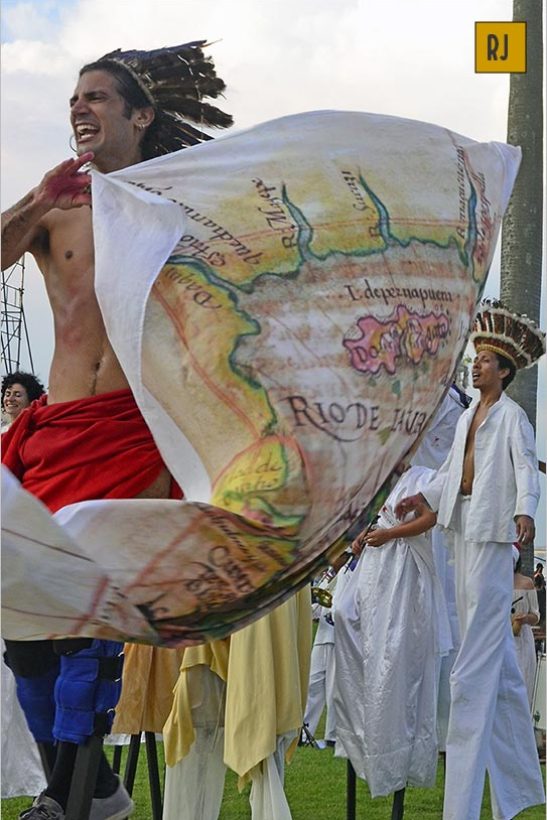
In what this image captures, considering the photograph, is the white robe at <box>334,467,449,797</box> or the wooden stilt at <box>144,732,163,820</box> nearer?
the wooden stilt at <box>144,732,163,820</box>

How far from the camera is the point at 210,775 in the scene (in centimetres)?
441

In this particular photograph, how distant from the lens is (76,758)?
347 cm

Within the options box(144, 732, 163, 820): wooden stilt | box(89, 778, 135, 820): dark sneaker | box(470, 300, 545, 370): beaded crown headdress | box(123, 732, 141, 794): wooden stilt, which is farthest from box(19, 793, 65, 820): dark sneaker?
box(470, 300, 545, 370): beaded crown headdress

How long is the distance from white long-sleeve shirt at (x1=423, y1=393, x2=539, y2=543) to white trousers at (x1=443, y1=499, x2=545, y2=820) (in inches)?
2.7

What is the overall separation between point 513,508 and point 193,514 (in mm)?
2889

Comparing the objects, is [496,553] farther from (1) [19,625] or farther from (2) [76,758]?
(1) [19,625]

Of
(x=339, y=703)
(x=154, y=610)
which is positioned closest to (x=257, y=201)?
(x=154, y=610)

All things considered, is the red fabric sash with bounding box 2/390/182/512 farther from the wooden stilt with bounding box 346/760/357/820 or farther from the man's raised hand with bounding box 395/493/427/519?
the man's raised hand with bounding box 395/493/427/519

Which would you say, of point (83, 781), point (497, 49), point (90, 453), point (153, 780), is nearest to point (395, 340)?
point (90, 453)

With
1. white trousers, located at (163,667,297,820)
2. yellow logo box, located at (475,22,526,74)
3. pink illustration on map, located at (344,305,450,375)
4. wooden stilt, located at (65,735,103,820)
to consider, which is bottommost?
white trousers, located at (163,667,297,820)

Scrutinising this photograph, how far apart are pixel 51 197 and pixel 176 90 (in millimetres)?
541

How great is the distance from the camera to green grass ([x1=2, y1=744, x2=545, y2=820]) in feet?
17.9

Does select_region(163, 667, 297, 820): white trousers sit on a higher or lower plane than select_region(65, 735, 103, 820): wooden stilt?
lower

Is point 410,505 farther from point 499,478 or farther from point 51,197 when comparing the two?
point 51,197
